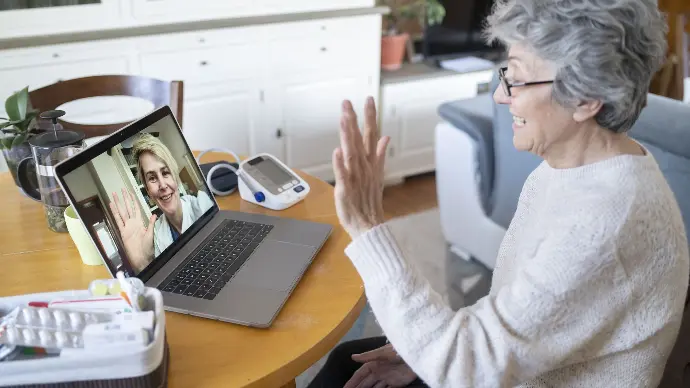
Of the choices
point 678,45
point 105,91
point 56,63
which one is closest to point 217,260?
point 105,91

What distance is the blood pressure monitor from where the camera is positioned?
145 centimetres

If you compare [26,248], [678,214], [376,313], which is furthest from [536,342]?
[26,248]

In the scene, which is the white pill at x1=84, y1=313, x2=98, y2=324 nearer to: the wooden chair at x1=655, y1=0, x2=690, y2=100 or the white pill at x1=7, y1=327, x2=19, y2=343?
the white pill at x1=7, y1=327, x2=19, y2=343

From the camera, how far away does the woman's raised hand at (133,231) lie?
111 centimetres

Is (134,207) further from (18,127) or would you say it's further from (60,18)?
(60,18)

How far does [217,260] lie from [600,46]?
76 cm

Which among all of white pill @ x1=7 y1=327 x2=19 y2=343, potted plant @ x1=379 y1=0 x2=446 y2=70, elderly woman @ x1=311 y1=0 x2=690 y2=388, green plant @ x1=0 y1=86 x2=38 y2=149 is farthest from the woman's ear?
potted plant @ x1=379 y1=0 x2=446 y2=70

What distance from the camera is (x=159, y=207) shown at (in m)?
1.22

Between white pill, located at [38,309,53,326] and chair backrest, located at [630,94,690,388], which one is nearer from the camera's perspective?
white pill, located at [38,309,53,326]

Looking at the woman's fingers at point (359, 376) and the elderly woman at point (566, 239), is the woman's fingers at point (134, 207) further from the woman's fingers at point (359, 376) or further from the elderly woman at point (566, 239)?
the woman's fingers at point (359, 376)

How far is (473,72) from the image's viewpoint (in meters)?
3.54

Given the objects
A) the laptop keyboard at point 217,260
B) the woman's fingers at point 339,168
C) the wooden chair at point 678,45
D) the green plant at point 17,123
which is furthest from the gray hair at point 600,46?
the green plant at point 17,123

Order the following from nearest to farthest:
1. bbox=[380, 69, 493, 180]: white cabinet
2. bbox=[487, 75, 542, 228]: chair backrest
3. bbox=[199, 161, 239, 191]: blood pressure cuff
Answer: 1. bbox=[199, 161, 239, 191]: blood pressure cuff
2. bbox=[487, 75, 542, 228]: chair backrest
3. bbox=[380, 69, 493, 180]: white cabinet

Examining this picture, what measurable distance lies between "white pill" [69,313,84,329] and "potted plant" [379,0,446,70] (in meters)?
2.79
